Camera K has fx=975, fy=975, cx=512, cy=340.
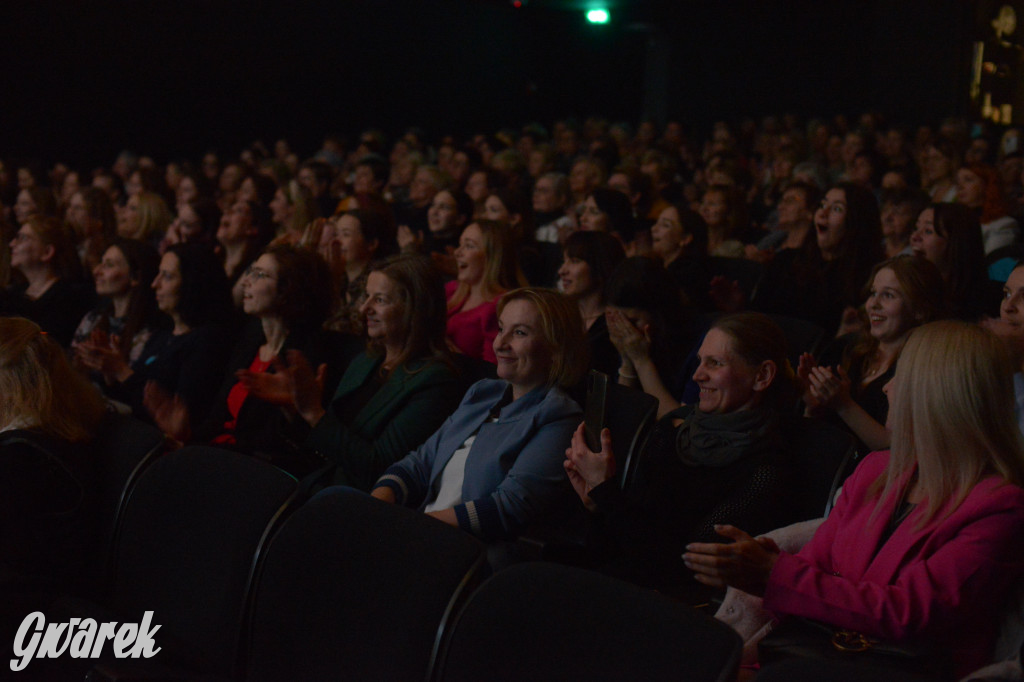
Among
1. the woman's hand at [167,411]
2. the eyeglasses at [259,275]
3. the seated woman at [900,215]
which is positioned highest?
the seated woman at [900,215]

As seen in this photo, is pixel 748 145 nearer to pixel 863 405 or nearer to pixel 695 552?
pixel 863 405

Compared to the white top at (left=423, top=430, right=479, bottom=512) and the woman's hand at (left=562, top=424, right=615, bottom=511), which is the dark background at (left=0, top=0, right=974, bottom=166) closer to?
the white top at (left=423, top=430, right=479, bottom=512)

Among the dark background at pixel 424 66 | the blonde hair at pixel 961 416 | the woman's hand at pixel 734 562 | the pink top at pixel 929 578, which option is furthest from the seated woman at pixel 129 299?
the dark background at pixel 424 66

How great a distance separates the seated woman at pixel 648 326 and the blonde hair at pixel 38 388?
5.90 feet

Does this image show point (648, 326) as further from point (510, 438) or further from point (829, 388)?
point (510, 438)

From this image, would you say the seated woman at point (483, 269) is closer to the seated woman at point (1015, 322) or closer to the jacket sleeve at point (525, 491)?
the jacket sleeve at point (525, 491)

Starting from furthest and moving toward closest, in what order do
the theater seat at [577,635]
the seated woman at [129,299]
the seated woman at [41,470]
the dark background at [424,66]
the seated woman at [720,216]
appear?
the dark background at [424,66]
the seated woman at [720,216]
the seated woman at [129,299]
the seated woman at [41,470]
the theater seat at [577,635]

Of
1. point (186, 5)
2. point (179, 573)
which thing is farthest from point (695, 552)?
point (186, 5)

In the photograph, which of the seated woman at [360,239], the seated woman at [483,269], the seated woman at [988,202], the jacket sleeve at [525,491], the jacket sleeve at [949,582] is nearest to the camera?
the jacket sleeve at [949,582]

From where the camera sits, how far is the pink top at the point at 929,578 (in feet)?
5.35

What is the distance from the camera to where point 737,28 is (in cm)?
1741

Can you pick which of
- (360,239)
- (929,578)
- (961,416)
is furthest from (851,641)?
(360,239)

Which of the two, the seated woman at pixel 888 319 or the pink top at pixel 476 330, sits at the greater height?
the seated woman at pixel 888 319

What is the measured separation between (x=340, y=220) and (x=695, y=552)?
3.44m
